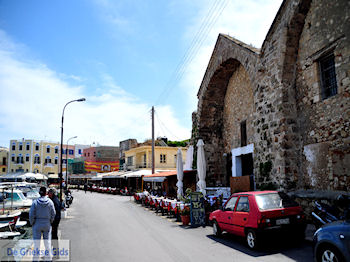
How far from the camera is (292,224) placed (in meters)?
6.69

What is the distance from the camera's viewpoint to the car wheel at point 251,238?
21.9 feet

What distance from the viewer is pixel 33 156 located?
70.0m

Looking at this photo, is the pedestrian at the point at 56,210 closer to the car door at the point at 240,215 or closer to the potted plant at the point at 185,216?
the car door at the point at 240,215

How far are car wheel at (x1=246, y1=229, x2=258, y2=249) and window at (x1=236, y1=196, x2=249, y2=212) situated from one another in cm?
55

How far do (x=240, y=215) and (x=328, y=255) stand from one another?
2.79 m

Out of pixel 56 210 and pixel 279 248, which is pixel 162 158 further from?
pixel 279 248

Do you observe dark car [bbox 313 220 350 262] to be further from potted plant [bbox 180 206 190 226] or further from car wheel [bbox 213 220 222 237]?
potted plant [bbox 180 206 190 226]

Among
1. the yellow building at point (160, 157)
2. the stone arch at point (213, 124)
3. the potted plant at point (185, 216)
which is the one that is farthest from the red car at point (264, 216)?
the yellow building at point (160, 157)

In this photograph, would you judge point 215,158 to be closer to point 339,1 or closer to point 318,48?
point 318,48

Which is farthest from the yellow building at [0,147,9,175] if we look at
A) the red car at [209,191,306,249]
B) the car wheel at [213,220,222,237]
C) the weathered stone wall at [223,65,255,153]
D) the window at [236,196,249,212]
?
the red car at [209,191,306,249]

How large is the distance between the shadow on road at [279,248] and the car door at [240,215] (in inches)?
15.6

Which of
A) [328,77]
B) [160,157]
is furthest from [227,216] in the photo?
[160,157]

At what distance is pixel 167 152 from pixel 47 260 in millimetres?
36388

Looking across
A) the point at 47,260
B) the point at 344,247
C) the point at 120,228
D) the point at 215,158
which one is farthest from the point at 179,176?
the point at 344,247
